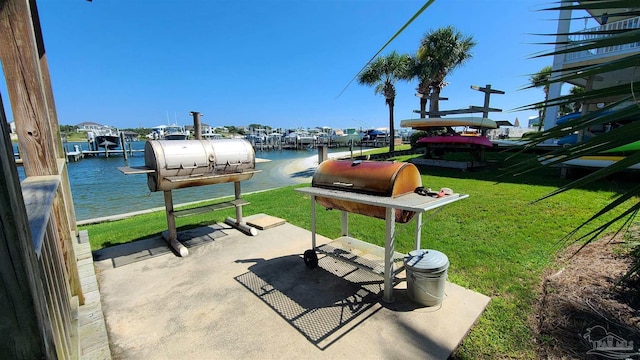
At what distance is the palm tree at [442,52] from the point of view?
65.9 feet

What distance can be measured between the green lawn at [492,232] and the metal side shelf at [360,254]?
0.78 m

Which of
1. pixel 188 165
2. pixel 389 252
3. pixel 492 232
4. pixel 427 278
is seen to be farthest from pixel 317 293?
pixel 492 232

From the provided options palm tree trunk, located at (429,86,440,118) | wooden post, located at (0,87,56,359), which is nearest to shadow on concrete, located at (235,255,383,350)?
wooden post, located at (0,87,56,359)

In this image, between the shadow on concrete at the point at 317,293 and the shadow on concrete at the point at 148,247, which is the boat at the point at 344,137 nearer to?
the shadow on concrete at the point at 148,247

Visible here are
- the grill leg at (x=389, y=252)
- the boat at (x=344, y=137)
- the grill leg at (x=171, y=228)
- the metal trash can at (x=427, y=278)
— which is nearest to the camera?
the metal trash can at (x=427, y=278)

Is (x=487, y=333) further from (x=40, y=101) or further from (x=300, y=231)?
(x=40, y=101)

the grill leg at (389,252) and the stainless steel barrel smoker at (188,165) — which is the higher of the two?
the stainless steel barrel smoker at (188,165)

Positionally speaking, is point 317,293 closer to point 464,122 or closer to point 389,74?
point 464,122

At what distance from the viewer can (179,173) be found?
4875 mm

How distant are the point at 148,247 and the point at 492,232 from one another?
6.71 metres

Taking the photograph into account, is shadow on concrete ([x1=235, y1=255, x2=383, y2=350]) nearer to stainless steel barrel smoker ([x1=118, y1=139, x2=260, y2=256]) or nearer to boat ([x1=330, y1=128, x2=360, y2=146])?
stainless steel barrel smoker ([x1=118, y1=139, x2=260, y2=256])

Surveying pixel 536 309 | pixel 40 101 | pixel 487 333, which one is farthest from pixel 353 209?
pixel 40 101

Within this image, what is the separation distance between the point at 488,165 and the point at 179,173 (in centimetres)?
1277

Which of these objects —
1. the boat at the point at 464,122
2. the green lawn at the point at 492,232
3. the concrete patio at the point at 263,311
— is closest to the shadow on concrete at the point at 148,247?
the concrete patio at the point at 263,311
